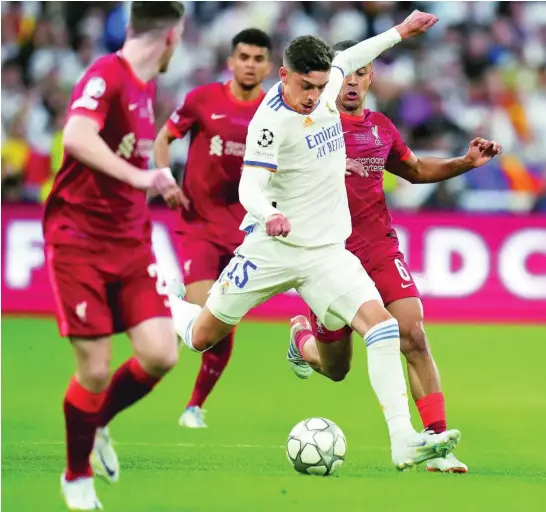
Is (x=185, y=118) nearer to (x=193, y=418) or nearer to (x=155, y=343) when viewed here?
(x=193, y=418)

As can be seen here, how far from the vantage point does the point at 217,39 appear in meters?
17.5

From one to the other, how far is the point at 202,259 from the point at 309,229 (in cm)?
239

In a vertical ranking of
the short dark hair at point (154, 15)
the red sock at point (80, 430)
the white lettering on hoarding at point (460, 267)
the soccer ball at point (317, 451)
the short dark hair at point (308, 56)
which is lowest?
the white lettering on hoarding at point (460, 267)

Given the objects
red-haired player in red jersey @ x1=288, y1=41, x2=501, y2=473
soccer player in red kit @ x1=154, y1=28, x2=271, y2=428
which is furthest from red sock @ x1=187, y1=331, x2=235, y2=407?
red-haired player in red jersey @ x1=288, y1=41, x2=501, y2=473

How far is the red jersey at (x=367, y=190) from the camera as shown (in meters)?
7.67

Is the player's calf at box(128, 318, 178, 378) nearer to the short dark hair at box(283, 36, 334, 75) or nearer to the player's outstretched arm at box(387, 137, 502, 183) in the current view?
the short dark hair at box(283, 36, 334, 75)

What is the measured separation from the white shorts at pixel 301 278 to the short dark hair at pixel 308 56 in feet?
3.09

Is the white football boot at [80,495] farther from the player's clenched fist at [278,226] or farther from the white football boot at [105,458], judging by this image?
the player's clenched fist at [278,226]

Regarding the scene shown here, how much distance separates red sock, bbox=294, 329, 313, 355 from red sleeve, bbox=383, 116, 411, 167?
132 cm

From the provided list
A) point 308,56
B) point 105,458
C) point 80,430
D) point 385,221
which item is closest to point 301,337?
point 385,221

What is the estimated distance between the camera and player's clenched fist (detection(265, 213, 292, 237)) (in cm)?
620

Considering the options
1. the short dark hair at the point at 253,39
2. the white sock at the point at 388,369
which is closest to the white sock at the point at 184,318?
the white sock at the point at 388,369

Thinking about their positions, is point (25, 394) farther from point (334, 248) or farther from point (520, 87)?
point (520, 87)

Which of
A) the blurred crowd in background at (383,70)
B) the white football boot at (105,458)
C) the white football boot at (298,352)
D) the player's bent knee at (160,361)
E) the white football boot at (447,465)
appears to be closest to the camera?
the player's bent knee at (160,361)
